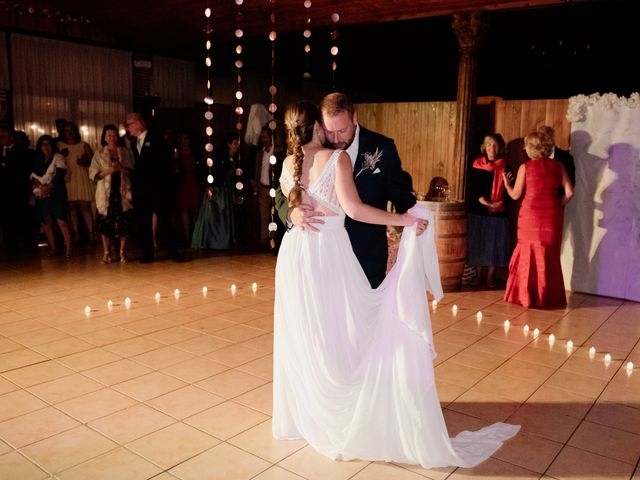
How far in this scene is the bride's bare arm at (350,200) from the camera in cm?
252

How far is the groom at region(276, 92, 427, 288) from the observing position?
2.62 m

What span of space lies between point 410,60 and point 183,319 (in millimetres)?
8368

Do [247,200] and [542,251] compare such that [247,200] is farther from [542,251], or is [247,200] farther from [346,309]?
[346,309]

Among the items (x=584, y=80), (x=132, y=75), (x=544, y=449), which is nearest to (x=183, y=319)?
(x=544, y=449)

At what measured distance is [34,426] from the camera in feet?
A: 9.36

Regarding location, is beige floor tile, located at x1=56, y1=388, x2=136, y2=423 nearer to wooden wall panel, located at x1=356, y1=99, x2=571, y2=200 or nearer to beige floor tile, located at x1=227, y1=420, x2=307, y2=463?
beige floor tile, located at x1=227, y1=420, x2=307, y2=463

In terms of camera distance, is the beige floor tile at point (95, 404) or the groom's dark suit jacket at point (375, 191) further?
the beige floor tile at point (95, 404)

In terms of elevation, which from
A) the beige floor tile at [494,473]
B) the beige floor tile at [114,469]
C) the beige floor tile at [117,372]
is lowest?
the beige floor tile at [494,473]

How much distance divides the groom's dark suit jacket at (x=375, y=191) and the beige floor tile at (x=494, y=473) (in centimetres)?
94

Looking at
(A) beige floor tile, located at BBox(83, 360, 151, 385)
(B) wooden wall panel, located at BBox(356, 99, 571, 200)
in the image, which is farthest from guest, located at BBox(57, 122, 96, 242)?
(A) beige floor tile, located at BBox(83, 360, 151, 385)

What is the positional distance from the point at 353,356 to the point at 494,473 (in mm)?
782

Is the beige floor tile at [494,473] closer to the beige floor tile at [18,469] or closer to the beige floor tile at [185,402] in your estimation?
the beige floor tile at [185,402]

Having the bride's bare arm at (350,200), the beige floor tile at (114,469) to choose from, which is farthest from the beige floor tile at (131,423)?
the bride's bare arm at (350,200)

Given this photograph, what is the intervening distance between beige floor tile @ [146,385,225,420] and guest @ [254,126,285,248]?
445 cm
